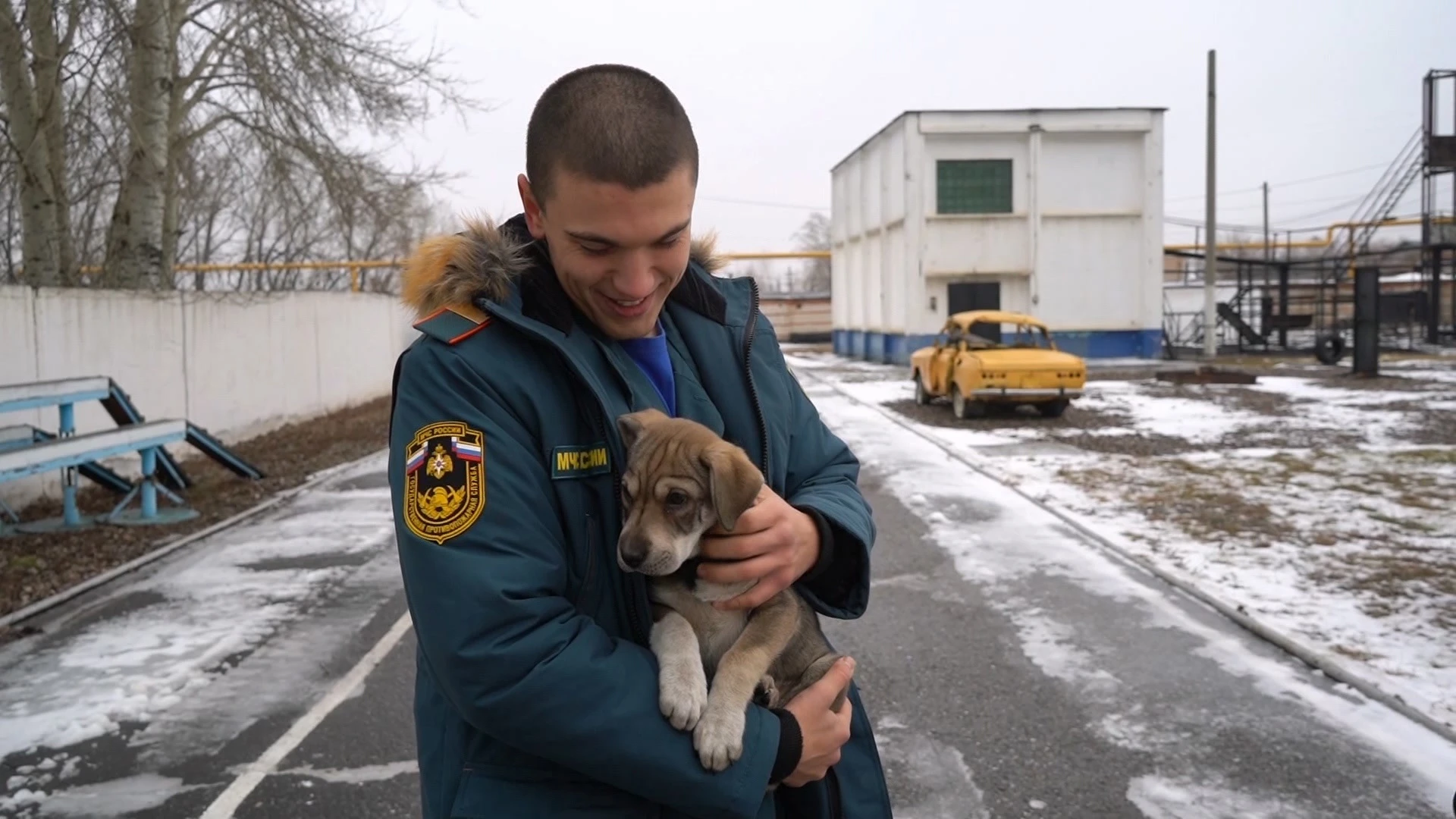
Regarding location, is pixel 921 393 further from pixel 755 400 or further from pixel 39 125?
pixel 755 400

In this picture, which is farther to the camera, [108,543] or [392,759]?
[108,543]

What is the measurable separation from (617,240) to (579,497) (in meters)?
0.48

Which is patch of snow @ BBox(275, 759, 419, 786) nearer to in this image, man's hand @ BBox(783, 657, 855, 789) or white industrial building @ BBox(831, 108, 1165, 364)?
man's hand @ BBox(783, 657, 855, 789)

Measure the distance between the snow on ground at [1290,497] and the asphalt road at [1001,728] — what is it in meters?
0.41

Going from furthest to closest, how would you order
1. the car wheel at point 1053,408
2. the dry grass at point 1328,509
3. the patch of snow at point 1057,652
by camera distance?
the car wheel at point 1053,408, the dry grass at point 1328,509, the patch of snow at point 1057,652

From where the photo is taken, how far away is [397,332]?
29750 millimetres

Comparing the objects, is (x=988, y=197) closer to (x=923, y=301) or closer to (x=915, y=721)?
(x=923, y=301)

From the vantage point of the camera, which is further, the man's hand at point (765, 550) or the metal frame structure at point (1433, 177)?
the metal frame structure at point (1433, 177)

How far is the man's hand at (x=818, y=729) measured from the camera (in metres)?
2.09

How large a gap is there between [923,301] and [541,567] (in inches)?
1469

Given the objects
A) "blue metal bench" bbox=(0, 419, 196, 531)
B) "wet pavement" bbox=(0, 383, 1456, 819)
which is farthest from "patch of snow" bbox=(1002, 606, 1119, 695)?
"blue metal bench" bbox=(0, 419, 196, 531)

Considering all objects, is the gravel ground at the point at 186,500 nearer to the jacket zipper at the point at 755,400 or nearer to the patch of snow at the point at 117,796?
the patch of snow at the point at 117,796

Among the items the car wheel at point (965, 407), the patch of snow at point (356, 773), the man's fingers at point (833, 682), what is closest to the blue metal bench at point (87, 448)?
the patch of snow at point (356, 773)

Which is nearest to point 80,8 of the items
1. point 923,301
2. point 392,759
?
point 392,759
